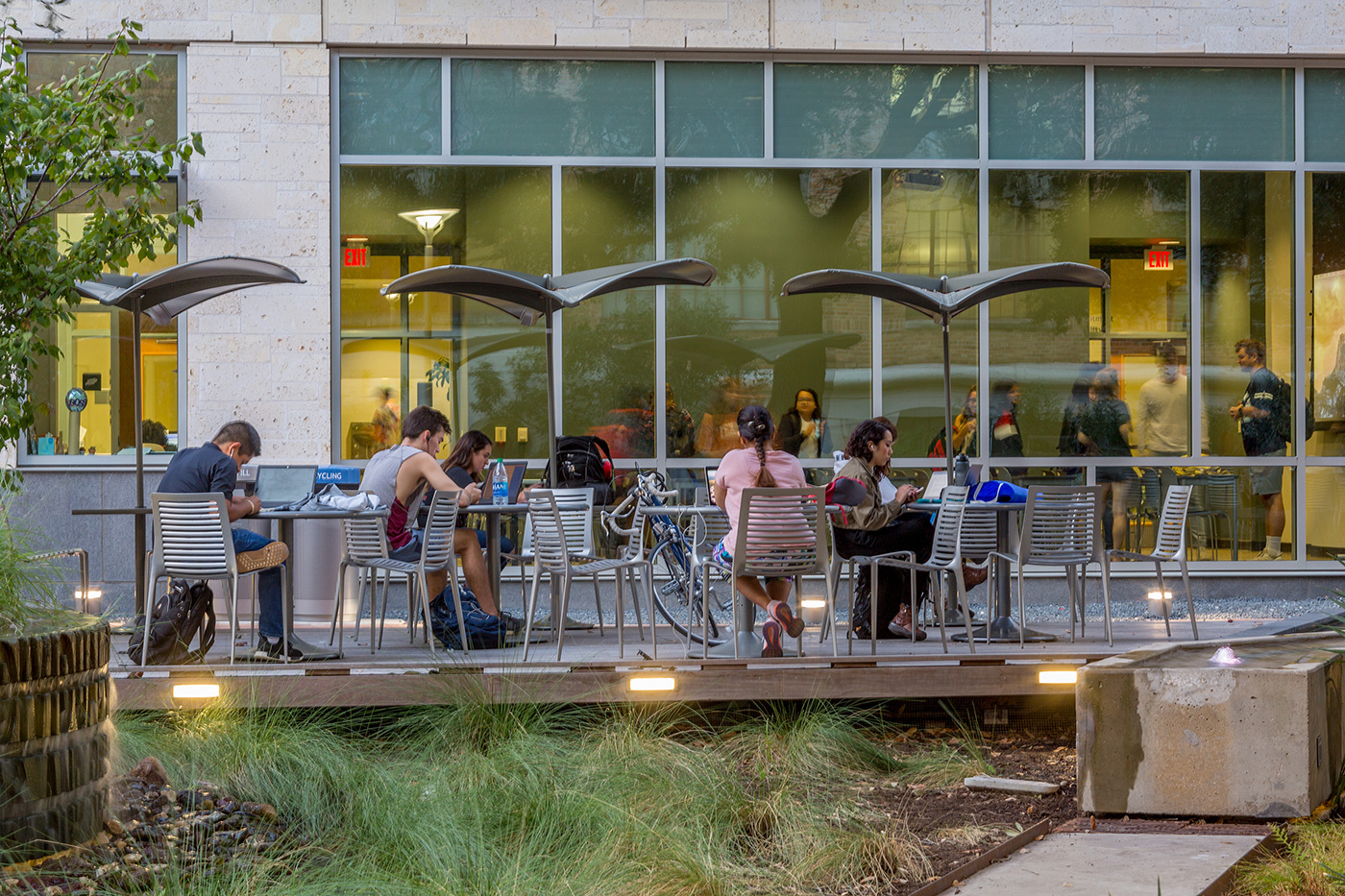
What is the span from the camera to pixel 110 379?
400 inches

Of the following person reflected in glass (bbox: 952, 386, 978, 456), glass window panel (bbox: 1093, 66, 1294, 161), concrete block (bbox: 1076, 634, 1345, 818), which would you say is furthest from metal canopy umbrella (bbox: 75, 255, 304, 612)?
glass window panel (bbox: 1093, 66, 1294, 161)

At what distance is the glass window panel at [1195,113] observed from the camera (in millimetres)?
10758

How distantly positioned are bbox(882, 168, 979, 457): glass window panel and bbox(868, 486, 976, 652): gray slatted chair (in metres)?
3.66

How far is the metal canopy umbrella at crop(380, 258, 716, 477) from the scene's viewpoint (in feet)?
24.1

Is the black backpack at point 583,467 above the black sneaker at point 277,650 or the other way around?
above

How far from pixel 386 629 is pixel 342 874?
488cm

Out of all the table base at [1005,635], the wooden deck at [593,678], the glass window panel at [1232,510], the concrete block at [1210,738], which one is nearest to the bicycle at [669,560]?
the table base at [1005,635]

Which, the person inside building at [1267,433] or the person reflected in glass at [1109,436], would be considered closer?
the person reflected in glass at [1109,436]

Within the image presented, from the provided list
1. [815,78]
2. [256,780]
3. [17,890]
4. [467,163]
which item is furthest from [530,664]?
[815,78]

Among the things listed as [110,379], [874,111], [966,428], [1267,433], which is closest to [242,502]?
[110,379]

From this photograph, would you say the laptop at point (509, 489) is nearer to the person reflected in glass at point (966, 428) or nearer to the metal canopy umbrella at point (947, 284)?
the metal canopy umbrella at point (947, 284)

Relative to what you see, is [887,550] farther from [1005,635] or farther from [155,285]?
[155,285]

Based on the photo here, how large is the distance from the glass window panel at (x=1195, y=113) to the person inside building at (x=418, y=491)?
660cm

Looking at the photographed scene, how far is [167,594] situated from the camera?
20.8 ft
